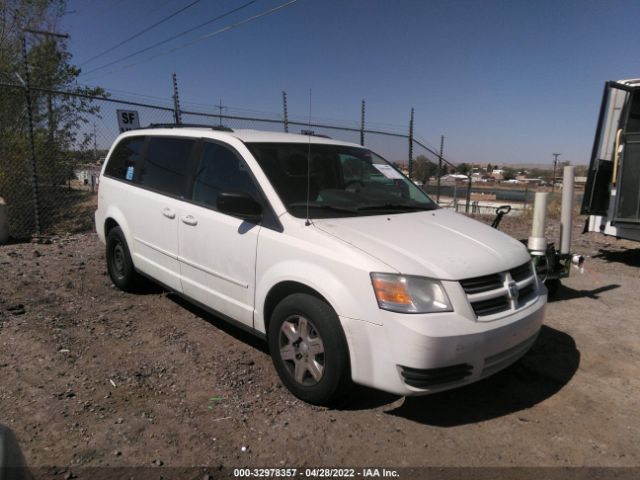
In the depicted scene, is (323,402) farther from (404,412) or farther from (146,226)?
(146,226)

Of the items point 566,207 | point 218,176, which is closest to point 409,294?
point 218,176

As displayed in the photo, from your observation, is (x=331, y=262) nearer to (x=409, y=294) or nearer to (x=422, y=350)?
(x=409, y=294)

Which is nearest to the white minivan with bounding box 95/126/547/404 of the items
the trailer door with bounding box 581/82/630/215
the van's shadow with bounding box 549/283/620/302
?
the van's shadow with bounding box 549/283/620/302

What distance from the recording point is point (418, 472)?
259 centimetres

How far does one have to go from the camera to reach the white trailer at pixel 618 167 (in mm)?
7238

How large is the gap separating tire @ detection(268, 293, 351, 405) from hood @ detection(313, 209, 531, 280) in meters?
0.48

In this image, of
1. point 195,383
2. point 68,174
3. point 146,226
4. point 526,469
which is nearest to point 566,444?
point 526,469

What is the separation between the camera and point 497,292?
119 inches

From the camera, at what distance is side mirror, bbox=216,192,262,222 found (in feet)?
10.9

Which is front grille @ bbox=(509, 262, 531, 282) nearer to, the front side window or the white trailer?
the front side window

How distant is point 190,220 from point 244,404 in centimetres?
160

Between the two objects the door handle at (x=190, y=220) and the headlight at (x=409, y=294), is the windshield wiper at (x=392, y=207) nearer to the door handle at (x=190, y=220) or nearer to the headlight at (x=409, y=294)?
the headlight at (x=409, y=294)

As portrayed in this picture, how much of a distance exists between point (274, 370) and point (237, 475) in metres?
1.17

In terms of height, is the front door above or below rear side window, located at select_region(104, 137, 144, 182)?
below
